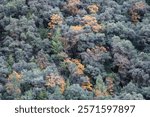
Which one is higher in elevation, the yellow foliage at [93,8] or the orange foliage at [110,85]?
the yellow foliage at [93,8]

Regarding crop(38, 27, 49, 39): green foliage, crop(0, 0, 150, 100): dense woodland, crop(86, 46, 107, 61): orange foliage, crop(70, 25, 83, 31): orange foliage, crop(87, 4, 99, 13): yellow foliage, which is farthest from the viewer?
crop(87, 4, 99, 13): yellow foliage

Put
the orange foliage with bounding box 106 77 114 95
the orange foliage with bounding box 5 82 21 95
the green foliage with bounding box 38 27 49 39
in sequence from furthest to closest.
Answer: the green foliage with bounding box 38 27 49 39
the orange foliage with bounding box 106 77 114 95
the orange foliage with bounding box 5 82 21 95

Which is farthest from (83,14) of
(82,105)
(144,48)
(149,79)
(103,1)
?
(82,105)

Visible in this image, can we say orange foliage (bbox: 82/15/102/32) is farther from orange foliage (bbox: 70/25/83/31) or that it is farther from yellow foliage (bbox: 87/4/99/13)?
yellow foliage (bbox: 87/4/99/13)

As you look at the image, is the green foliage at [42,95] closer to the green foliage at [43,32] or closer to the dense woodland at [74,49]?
the dense woodland at [74,49]

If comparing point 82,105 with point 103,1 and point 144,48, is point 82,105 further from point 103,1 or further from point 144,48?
point 103,1

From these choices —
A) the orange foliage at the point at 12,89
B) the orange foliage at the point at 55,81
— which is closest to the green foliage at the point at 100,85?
the orange foliage at the point at 55,81

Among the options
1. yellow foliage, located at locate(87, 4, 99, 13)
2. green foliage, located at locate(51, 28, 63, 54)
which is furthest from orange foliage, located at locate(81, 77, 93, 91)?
yellow foliage, located at locate(87, 4, 99, 13)
